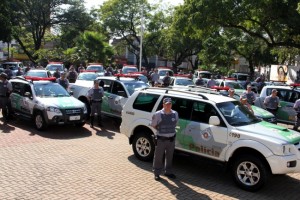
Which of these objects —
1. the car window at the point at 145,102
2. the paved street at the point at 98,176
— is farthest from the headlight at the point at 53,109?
the car window at the point at 145,102

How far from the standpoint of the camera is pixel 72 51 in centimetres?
3916

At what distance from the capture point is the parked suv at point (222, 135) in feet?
22.5

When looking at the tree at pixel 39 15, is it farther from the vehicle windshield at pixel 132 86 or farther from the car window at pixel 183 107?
the car window at pixel 183 107

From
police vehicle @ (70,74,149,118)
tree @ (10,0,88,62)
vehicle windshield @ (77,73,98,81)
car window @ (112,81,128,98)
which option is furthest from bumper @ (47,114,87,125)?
tree @ (10,0,88,62)

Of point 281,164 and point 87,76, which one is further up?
point 87,76

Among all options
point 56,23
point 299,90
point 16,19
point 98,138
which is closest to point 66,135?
point 98,138

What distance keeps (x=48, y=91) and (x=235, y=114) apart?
7.14 m

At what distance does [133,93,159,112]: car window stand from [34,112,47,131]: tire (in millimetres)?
3975

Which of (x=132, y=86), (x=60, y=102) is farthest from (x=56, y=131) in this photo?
(x=132, y=86)

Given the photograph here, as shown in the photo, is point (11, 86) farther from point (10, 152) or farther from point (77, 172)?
point (77, 172)

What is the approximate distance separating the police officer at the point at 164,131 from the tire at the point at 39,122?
17.5ft

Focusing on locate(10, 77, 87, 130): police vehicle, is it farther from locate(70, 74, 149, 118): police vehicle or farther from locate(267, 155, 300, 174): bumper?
locate(267, 155, 300, 174): bumper

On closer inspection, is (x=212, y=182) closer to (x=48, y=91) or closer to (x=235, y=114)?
(x=235, y=114)

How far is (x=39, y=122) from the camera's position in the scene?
464 inches
